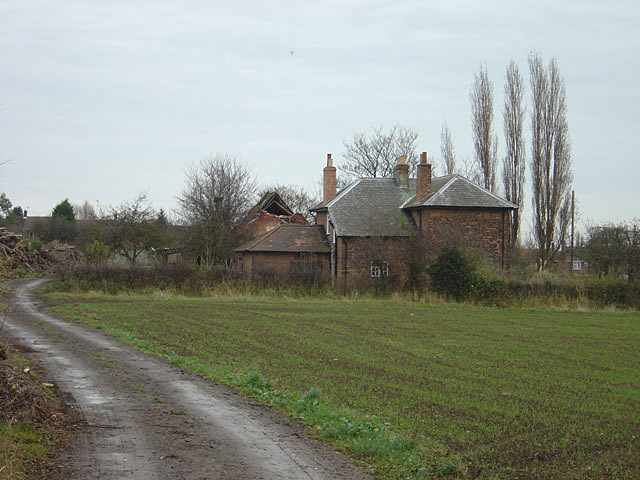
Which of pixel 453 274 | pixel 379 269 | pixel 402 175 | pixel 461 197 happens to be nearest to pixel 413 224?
pixel 461 197

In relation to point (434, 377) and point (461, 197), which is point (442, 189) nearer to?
point (461, 197)

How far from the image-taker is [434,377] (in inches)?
561

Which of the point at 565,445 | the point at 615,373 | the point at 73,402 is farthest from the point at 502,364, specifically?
the point at 73,402

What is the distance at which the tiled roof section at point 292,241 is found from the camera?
148 ft

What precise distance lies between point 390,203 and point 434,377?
104 ft

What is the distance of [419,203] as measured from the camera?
140 feet

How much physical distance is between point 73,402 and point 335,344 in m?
9.71

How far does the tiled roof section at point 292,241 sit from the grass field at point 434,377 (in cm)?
1472

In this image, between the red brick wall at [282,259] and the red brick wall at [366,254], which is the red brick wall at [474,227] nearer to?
the red brick wall at [366,254]

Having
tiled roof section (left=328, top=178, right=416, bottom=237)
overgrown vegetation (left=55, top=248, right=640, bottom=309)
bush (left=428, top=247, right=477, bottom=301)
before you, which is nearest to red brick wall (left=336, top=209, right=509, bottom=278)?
tiled roof section (left=328, top=178, right=416, bottom=237)

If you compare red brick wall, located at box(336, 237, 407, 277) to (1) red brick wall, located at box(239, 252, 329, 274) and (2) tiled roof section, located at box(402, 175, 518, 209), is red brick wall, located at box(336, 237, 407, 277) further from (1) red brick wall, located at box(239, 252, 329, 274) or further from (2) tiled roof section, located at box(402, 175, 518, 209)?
(2) tiled roof section, located at box(402, 175, 518, 209)

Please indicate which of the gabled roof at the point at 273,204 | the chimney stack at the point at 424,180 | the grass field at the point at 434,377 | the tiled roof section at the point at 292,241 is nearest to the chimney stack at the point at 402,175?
the chimney stack at the point at 424,180

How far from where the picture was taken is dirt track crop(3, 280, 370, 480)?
7.41 meters

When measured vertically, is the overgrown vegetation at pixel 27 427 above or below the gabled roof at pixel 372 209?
below
